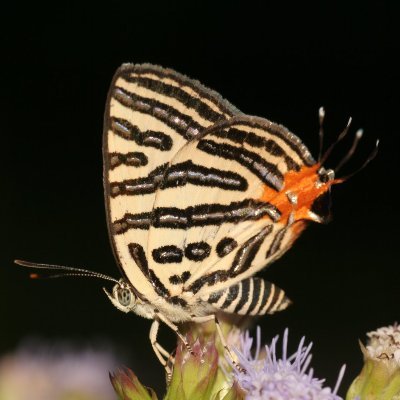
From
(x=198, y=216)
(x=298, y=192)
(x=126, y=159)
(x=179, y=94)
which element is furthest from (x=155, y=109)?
(x=298, y=192)

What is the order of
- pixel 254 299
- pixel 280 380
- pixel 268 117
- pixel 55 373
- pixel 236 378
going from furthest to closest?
pixel 268 117, pixel 55 373, pixel 254 299, pixel 236 378, pixel 280 380

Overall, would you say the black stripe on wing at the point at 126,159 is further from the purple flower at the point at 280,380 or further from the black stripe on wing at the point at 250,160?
the purple flower at the point at 280,380

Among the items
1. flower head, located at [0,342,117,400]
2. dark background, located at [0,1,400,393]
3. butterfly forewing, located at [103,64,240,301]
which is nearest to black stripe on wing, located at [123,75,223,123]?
butterfly forewing, located at [103,64,240,301]

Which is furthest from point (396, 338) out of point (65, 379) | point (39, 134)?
point (39, 134)

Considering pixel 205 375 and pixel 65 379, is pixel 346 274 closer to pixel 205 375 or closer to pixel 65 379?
pixel 65 379

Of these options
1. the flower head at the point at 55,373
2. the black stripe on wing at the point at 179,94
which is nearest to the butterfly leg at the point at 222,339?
the black stripe on wing at the point at 179,94

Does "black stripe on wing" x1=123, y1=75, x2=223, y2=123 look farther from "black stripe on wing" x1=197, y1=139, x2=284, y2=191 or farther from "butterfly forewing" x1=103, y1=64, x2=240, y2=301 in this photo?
"black stripe on wing" x1=197, y1=139, x2=284, y2=191

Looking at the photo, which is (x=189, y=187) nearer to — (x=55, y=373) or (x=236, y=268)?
(x=236, y=268)
